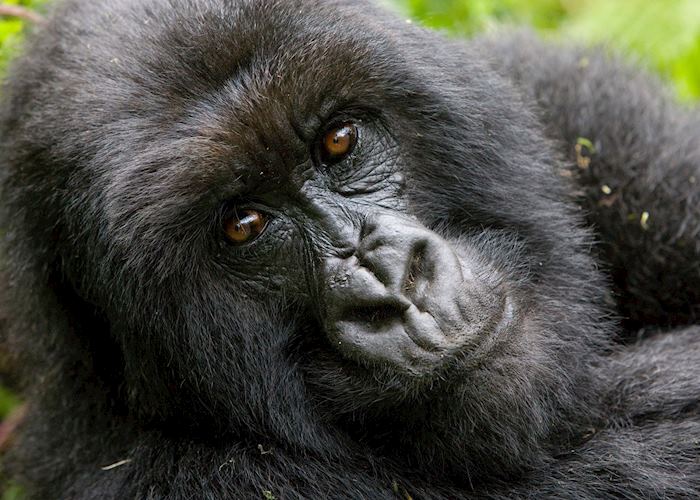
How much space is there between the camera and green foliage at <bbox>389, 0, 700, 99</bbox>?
6.17 m

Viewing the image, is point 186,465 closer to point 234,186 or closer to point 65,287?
point 65,287

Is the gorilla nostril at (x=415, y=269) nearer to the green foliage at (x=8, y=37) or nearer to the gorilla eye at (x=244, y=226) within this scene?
the gorilla eye at (x=244, y=226)

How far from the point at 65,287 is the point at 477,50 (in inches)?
74.0

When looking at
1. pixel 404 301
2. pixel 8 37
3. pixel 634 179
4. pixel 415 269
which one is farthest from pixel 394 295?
pixel 8 37

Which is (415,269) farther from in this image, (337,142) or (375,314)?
(337,142)

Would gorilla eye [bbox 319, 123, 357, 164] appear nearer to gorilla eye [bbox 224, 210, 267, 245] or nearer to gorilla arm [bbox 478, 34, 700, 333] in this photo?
gorilla eye [bbox 224, 210, 267, 245]

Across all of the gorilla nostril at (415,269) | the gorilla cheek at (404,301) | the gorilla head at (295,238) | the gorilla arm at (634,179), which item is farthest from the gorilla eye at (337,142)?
the gorilla arm at (634,179)

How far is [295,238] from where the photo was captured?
10.4 feet

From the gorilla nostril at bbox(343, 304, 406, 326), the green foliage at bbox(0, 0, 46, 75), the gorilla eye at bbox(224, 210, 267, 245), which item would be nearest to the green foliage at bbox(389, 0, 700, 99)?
the green foliage at bbox(0, 0, 46, 75)

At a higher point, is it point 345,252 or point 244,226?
point 345,252

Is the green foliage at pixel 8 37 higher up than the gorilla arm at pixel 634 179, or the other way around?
the gorilla arm at pixel 634 179

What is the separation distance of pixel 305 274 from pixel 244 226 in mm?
250

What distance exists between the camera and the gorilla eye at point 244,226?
Answer: 3.13m

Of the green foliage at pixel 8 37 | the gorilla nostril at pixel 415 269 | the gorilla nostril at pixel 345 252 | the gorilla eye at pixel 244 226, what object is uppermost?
the gorilla nostril at pixel 415 269
